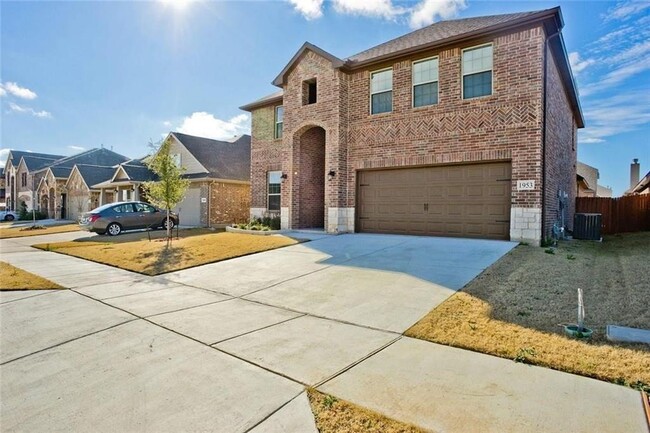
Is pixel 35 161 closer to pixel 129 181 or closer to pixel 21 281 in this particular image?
pixel 129 181

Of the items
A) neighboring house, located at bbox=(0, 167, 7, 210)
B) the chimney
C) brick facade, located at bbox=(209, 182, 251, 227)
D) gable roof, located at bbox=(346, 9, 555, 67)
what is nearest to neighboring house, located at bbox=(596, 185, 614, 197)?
the chimney

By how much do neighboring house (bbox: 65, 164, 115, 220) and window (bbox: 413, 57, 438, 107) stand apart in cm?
2790

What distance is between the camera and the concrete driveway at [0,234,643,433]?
106 inches

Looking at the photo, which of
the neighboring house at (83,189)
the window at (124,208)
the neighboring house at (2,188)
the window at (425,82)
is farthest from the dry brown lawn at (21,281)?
the neighboring house at (2,188)

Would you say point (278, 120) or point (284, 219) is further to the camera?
point (278, 120)

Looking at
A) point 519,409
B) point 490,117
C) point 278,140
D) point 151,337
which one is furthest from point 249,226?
point 519,409

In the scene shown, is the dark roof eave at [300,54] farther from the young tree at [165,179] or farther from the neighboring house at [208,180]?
the neighboring house at [208,180]

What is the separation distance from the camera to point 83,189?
31.0 metres

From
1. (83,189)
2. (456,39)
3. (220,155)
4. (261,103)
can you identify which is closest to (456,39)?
(456,39)

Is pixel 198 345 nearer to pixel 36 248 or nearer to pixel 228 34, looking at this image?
pixel 228 34

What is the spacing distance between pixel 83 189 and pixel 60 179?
6102 mm

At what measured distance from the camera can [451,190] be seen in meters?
11.5

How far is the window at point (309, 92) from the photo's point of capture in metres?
14.9

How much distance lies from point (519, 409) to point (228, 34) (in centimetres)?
1235
